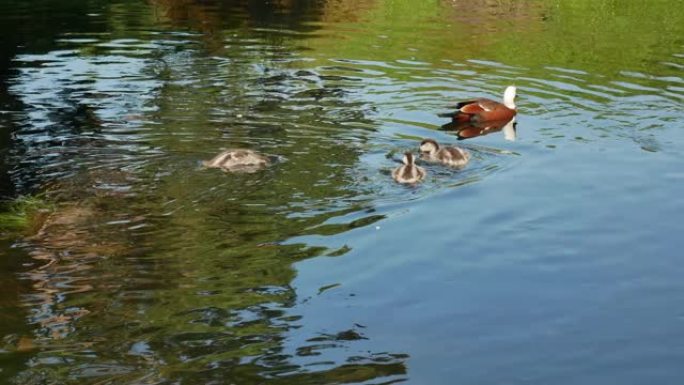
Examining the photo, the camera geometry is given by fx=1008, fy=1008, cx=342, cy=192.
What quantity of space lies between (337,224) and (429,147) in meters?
2.92

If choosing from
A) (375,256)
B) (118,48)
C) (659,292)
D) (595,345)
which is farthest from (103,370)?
(118,48)

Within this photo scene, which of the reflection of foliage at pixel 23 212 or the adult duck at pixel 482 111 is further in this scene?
the adult duck at pixel 482 111

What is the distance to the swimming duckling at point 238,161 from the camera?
12.8 m

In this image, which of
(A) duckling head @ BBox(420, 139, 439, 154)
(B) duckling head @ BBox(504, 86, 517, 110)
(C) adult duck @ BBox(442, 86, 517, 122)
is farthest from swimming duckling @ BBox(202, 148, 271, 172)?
(B) duckling head @ BBox(504, 86, 517, 110)

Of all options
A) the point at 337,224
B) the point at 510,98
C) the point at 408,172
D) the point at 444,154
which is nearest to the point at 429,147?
the point at 444,154

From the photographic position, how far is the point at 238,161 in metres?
12.8

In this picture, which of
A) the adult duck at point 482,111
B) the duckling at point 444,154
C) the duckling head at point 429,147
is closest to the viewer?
the duckling at point 444,154

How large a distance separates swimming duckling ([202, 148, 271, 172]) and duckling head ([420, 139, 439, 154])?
2.17 metres

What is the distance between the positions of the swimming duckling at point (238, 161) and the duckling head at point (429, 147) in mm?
2170

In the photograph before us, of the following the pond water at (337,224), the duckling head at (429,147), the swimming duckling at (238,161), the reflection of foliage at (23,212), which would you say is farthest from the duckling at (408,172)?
the reflection of foliage at (23,212)

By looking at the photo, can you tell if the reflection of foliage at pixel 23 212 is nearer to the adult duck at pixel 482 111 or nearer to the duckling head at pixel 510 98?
the adult duck at pixel 482 111

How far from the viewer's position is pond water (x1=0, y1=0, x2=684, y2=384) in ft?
27.1

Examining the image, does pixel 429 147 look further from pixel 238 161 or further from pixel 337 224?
pixel 337 224

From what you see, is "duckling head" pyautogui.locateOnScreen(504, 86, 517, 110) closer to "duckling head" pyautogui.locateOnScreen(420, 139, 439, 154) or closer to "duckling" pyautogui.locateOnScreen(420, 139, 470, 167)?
"duckling" pyautogui.locateOnScreen(420, 139, 470, 167)
